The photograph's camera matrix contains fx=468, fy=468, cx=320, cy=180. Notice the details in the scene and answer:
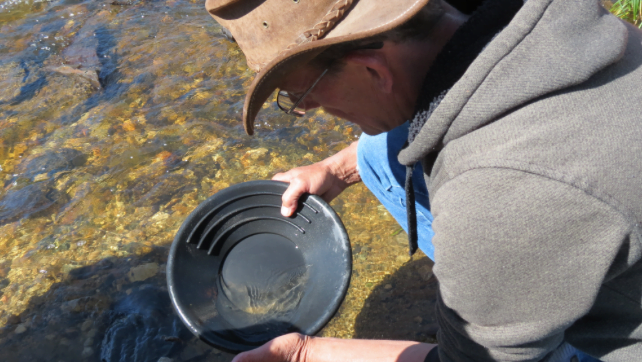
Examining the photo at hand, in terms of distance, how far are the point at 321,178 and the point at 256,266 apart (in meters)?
0.56

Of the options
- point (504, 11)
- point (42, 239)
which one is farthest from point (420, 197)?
point (42, 239)

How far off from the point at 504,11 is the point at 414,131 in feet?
1.38

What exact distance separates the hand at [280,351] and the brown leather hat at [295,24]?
98 centimetres

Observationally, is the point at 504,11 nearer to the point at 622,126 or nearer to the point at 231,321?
the point at 622,126

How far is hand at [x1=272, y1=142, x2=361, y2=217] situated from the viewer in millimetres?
2320

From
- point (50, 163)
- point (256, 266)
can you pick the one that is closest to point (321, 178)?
point (256, 266)

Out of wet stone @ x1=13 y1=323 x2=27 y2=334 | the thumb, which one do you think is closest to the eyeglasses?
the thumb

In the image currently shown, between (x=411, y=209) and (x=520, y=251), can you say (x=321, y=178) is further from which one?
(x=520, y=251)

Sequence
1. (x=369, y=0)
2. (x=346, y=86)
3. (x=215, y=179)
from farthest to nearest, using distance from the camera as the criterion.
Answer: (x=215, y=179), (x=346, y=86), (x=369, y=0)

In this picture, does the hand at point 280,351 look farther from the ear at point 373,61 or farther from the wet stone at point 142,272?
the wet stone at point 142,272

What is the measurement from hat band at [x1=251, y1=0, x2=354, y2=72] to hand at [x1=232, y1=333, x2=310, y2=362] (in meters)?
1.14

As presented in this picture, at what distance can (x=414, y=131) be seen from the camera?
58.1 inches

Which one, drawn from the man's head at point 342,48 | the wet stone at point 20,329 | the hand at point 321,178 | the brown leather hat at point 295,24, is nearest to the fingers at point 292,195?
the hand at point 321,178

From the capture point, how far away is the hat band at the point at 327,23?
1.29 m
